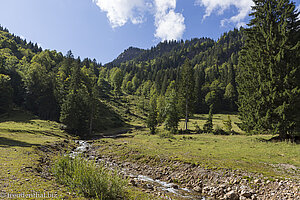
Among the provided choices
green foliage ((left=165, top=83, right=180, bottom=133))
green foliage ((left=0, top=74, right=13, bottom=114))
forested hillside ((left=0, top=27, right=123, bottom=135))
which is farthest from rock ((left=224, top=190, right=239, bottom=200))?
green foliage ((left=0, top=74, right=13, bottom=114))

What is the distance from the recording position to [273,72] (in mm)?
23172

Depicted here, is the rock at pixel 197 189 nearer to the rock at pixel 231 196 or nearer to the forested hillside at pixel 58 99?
the rock at pixel 231 196

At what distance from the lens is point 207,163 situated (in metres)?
16.3

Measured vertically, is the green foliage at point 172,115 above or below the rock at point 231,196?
above

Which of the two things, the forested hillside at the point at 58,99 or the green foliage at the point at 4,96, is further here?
the green foliage at the point at 4,96

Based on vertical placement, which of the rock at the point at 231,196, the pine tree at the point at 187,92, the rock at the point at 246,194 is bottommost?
the rock at the point at 231,196

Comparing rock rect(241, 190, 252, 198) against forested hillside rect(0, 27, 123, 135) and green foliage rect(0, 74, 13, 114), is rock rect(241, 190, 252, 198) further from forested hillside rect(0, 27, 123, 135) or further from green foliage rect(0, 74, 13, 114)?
green foliage rect(0, 74, 13, 114)

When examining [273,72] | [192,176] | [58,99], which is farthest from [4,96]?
[273,72]

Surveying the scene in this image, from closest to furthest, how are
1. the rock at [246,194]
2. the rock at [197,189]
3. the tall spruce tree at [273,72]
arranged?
the rock at [246,194] → the rock at [197,189] → the tall spruce tree at [273,72]

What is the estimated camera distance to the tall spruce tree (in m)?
21.8

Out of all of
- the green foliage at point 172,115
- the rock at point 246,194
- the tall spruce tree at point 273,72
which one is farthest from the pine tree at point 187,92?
the rock at point 246,194

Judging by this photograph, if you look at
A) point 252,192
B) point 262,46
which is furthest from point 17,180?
point 262,46

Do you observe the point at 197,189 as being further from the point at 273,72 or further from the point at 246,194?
the point at 273,72

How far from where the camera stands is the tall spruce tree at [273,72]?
21844 millimetres
